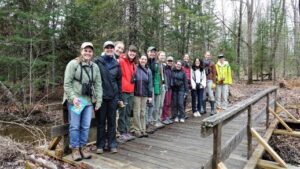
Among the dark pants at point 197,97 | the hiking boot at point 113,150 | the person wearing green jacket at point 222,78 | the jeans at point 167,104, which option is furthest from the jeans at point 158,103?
the person wearing green jacket at point 222,78

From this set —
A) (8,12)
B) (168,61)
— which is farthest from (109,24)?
(168,61)

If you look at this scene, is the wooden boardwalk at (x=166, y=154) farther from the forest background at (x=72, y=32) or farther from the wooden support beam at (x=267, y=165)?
the forest background at (x=72, y=32)

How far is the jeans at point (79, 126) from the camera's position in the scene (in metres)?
4.97

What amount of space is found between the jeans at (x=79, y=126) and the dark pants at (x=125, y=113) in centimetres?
110

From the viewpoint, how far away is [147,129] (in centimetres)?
723

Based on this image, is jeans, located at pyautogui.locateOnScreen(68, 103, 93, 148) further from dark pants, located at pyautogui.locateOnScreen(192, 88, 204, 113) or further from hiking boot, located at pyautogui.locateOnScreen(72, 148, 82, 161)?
dark pants, located at pyautogui.locateOnScreen(192, 88, 204, 113)

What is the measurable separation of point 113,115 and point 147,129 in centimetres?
195

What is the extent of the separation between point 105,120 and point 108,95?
50 cm

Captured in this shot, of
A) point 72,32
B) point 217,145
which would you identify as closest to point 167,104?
point 217,145

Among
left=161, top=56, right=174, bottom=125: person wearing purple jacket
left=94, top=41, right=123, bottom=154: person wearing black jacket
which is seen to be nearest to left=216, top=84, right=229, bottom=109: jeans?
left=161, top=56, right=174, bottom=125: person wearing purple jacket

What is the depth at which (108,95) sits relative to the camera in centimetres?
534

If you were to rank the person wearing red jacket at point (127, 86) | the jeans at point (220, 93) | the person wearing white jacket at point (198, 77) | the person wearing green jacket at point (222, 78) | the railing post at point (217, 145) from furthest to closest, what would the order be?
the jeans at point (220, 93), the person wearing green jacket at point (222, 78), the person wearing white jacket at point (198, 77), the person wearing red jacket at point (127, 86), the railing post at point (217, 145)

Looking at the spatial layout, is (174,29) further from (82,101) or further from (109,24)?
(82,101)

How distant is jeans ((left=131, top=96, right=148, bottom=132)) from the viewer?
6.36 m
